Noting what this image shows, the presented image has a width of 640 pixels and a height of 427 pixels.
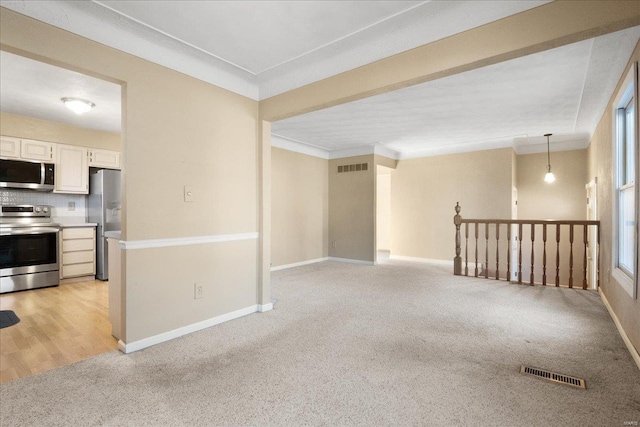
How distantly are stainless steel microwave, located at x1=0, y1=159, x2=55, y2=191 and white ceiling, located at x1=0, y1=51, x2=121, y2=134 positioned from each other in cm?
72

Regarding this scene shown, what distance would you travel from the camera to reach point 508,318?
317cm

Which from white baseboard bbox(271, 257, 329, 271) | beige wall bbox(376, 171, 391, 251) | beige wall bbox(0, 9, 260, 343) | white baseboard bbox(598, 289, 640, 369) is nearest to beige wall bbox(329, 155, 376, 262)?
white baseboard bbox(271, 257, 329, 271)

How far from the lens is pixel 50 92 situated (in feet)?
12.0

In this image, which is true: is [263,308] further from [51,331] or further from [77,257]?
[77,257]

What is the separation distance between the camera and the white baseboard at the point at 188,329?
8.05ft

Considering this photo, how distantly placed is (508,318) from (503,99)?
8.63ft

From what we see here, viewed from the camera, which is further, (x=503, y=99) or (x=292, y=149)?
(x=292, y=149)

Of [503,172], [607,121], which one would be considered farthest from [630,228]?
[503,172]

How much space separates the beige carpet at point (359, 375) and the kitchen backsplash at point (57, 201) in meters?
4.02

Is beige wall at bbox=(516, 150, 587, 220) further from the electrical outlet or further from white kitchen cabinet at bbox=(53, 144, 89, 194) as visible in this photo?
white kitchen cabinet at bbox=(53, 144, 89, 194)

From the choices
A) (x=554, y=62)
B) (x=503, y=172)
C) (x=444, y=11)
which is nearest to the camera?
(x=444, y=11)

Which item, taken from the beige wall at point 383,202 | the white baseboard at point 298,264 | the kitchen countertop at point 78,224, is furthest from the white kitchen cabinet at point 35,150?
the beige wall at point 383,202

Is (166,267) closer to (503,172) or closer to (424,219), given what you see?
(424,219)

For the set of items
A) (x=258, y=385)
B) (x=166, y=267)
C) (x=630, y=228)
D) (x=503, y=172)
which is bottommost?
(x=258, y=385)
